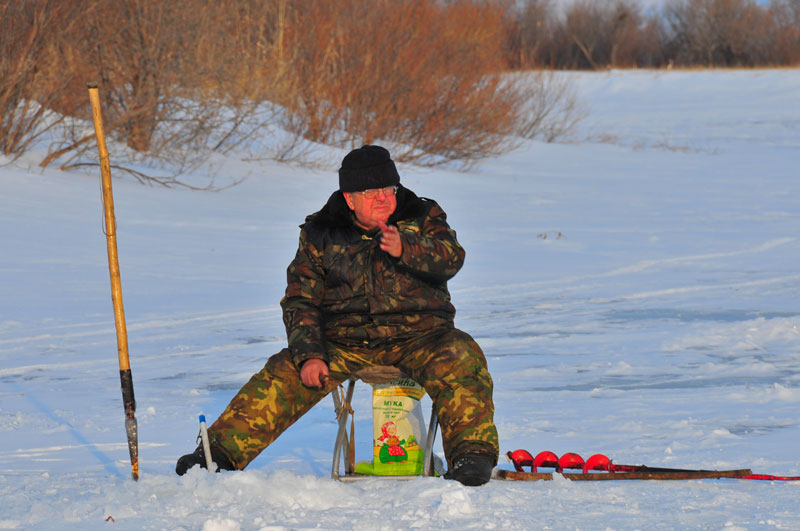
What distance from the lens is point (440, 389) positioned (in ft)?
13.4

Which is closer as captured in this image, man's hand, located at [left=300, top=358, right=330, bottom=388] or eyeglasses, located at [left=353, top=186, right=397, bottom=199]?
man's hand, located at [left=300, top=358, right=330, bottom=388]

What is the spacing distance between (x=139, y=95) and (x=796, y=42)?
4580 centimetres

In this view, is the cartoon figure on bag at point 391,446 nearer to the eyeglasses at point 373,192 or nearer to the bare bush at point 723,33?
the eyeglasses at point 373,192

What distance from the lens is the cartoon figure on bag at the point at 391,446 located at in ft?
13.6

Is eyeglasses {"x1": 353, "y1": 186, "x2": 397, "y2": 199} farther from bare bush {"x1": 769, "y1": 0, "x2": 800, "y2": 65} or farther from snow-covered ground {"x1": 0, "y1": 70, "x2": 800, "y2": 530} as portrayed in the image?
bare bush {"x1": 769, "y1": 0, "x2": 800, "y2": 65}

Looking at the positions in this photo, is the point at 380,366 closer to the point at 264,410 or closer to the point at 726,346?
the point at 264,410

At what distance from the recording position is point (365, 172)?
4.20m

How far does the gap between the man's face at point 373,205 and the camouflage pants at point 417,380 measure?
474 millimetres

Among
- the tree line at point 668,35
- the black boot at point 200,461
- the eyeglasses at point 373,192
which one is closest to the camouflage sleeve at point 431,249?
the eyeglasses at point 373,192

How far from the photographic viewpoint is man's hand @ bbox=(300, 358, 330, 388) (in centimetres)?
404

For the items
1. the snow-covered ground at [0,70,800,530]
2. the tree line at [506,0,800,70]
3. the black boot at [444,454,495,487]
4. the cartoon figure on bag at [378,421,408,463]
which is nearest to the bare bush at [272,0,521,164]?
the snow-covered ground at [0,70,800,530]

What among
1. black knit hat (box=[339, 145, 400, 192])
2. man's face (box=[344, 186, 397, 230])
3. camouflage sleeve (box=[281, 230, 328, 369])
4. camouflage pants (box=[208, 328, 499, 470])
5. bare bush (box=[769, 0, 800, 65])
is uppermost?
bare bush (box=[769, 0, 800, 65])

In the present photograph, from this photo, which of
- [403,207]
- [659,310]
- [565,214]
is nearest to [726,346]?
[659,310]

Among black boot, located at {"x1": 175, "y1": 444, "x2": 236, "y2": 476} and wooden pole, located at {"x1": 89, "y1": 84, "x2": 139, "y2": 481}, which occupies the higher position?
wooden pole, located at {"x1": 89, "y1": 84, "x2": 139, "y2": 481}
